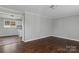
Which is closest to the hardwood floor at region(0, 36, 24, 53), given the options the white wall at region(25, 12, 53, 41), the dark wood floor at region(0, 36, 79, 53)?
the dark wood floor at region(0, 36, 79, 53)

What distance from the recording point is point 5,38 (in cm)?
184

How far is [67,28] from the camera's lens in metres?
1.92

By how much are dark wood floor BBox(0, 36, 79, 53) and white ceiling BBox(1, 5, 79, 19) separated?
1.76 feet

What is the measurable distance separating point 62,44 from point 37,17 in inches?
34.3

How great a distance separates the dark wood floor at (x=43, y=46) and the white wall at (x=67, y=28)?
12 cm

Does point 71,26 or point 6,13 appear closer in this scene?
point 6,13

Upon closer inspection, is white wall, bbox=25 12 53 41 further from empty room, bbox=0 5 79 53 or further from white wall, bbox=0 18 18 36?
white wall, bbox=0 18 18 36

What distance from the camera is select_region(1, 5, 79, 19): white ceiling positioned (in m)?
1.75

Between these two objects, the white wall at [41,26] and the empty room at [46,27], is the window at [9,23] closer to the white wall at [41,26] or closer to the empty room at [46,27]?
the empty room at [46,27]

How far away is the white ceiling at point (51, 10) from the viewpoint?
175 cm

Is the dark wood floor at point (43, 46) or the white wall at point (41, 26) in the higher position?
the white wall at point (41, 26)

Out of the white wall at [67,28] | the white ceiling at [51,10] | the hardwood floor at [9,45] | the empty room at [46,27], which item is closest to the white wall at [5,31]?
the empty room at [46,27]
